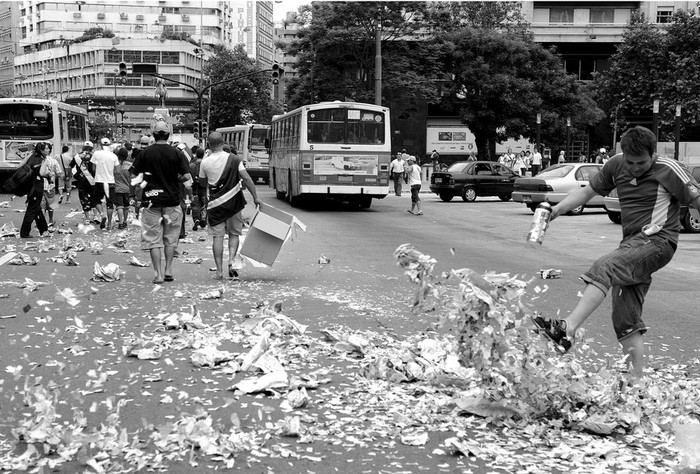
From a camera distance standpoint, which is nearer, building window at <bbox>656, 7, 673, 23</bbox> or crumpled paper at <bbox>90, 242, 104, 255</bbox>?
crumpled paper at <bbox>90, 242, 104, 255</bbox>

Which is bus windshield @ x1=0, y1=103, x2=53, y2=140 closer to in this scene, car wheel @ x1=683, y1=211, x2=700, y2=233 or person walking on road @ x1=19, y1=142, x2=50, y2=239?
person walking on road @ x1=19, y1=142, x2=50, y2=239

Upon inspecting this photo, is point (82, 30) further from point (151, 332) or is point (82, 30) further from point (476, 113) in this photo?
point (151, 332)

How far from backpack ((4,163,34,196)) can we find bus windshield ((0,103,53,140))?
1745 centimetres

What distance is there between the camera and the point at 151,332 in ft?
24.1

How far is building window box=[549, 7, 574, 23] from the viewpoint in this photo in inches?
2459

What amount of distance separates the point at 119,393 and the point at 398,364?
1849 millimetres

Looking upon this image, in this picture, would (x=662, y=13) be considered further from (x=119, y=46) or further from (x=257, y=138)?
(x=119, y=46)

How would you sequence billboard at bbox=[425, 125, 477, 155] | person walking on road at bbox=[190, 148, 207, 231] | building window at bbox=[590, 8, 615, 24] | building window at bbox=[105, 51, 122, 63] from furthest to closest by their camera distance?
1. building window at bbox=[105, 51, 122, 63]
2. building window at bbox=[590, 8, 615, 24]
3. billboard at bbox=[425, 125, 477, 155]
4. person walking on road at bbox=[190, 148, 207, 231]

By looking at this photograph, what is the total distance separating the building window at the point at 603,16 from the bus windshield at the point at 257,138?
30.8 metres

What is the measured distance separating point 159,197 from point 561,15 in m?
57.1

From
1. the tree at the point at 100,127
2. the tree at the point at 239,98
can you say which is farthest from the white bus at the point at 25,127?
the tree at the point at 100,127

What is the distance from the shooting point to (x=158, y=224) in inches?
417

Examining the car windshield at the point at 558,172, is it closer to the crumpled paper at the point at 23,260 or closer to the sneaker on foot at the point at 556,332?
the crumpled paper at the point at 23,260

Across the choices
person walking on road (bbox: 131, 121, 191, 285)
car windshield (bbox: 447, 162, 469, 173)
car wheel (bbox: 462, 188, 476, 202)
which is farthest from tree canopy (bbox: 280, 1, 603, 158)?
person walking on road (bbox: 131, 121, 191, 285)
